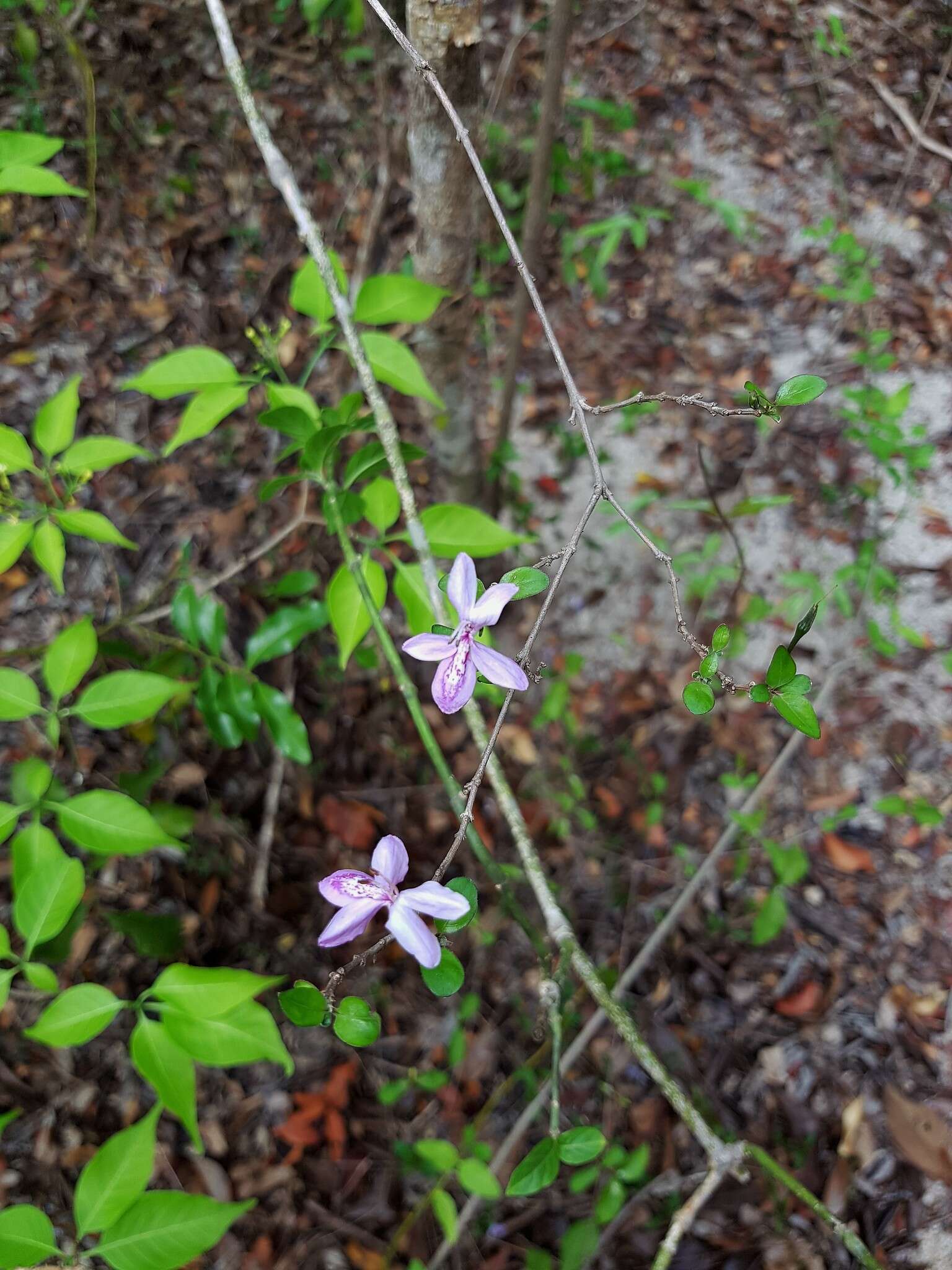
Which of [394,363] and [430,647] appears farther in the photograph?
[394,363]

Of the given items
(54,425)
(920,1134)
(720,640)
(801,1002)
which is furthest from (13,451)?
(920,1134)

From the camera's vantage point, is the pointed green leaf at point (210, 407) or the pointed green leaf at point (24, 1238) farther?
the pointed green leaf at point (210, 407)

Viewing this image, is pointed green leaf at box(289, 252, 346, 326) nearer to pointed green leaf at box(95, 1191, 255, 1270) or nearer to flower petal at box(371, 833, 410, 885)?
flower petal at box(371, 833, 410, 885)

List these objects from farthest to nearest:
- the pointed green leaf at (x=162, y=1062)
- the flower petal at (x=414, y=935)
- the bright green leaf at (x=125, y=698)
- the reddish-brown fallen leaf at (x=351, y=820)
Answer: the reddish-brown fallen leaf at (x=351, y=820) → the bright green leaf at (x=125, y=698) → the pointed green leaf at (x=162, y=1062) → the flower petal at (x=414, y=935)

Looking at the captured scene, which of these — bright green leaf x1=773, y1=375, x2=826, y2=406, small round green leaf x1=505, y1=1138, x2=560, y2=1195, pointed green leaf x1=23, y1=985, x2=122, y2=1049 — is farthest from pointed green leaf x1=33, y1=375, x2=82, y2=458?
small round green leaf x1=505, y1=1138, x2=560, y2=1195

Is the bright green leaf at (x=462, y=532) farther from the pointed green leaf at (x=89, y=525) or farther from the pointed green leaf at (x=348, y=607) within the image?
the pointed green leaf at (x=89, y=525)

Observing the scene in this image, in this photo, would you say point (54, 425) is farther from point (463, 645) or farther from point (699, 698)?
point (699, 698)

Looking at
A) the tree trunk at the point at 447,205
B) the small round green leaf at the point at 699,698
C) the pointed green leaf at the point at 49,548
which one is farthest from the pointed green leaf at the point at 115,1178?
the tree trunk at the point at 447,205

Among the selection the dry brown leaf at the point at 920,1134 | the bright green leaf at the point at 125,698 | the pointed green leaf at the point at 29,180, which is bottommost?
the dry brown leaf at the point at 920,1134
